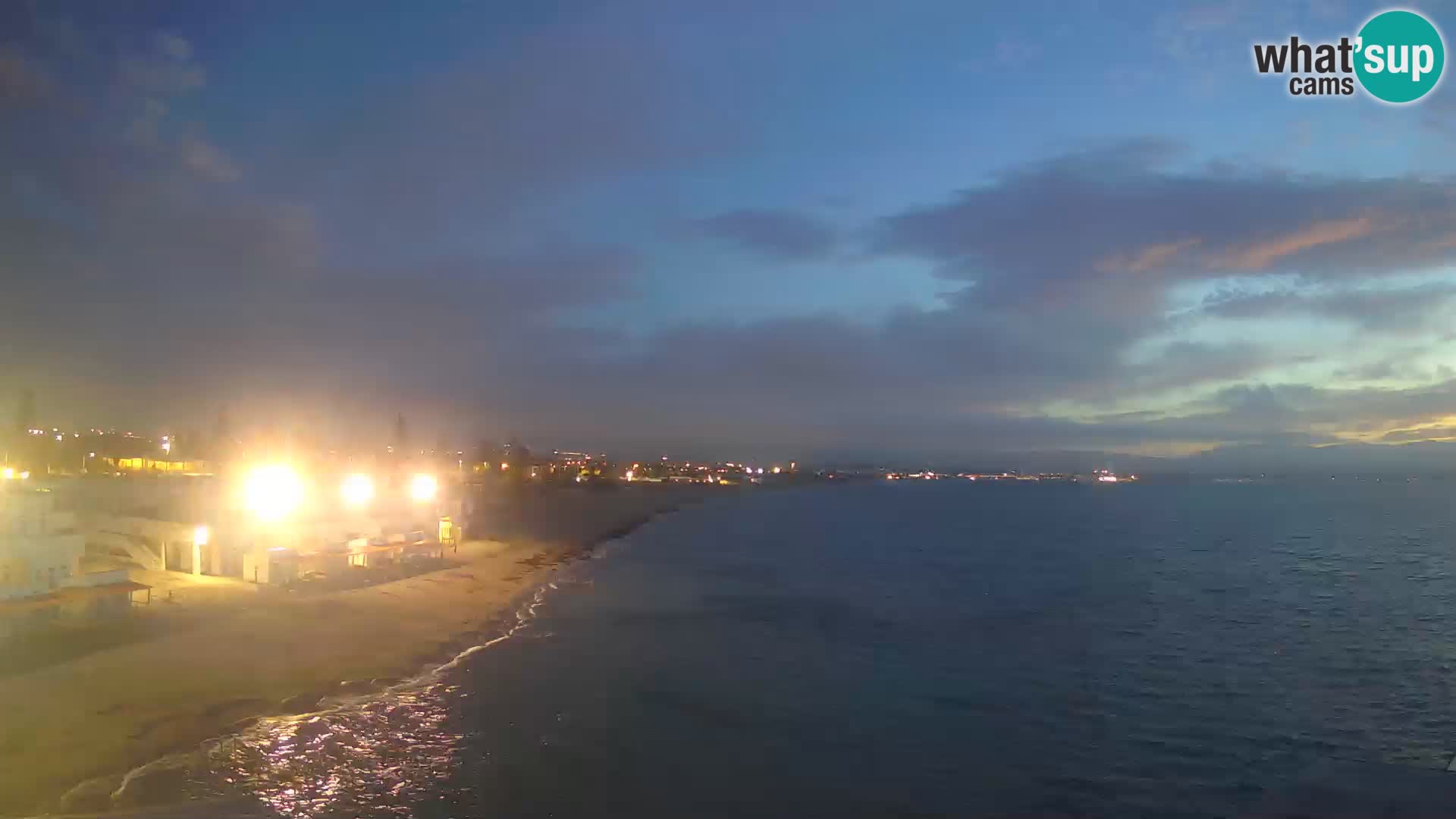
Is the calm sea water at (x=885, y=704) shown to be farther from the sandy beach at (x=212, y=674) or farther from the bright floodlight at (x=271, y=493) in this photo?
the bright floodlight at (x=271, y=493)

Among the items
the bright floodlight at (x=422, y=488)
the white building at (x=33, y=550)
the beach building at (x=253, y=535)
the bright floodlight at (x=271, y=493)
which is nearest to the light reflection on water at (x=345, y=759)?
the white building at (x=33, y=550)

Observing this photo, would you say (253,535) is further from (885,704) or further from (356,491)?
(885,704)

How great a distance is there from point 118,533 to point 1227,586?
178 ft

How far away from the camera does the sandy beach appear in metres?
13.5

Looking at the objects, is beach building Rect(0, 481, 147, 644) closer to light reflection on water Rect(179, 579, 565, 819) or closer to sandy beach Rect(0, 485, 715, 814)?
sandy beach Rect(0, 485, 715, 814)

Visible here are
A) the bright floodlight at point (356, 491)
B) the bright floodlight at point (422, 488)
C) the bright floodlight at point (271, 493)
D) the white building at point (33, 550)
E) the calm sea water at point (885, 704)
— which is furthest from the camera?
the bright floodlight at point (422, 488)

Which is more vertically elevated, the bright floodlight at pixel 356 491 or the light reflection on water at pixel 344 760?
the bright floodlight at pixel 356 491

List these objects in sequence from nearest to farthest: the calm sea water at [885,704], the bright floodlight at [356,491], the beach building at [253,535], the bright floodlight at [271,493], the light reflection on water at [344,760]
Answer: the light reflection on water at [344,760], the calm sea water at [885,704], the beach building at [253,535], the bright floodlight at [271,493], the bright floodlight at [356,491]

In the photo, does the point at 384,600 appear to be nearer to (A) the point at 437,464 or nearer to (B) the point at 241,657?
(B) the point at 241,657

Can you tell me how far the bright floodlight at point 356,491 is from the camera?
36531 mm

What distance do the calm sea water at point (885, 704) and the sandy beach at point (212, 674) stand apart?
1388 mm

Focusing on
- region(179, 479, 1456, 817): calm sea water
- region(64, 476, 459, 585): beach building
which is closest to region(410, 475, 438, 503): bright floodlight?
region(64, 476, 459, 585): beach building

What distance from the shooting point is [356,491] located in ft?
123

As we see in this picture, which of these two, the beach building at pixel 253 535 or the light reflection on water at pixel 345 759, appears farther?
the beach building at pixel 253 535
